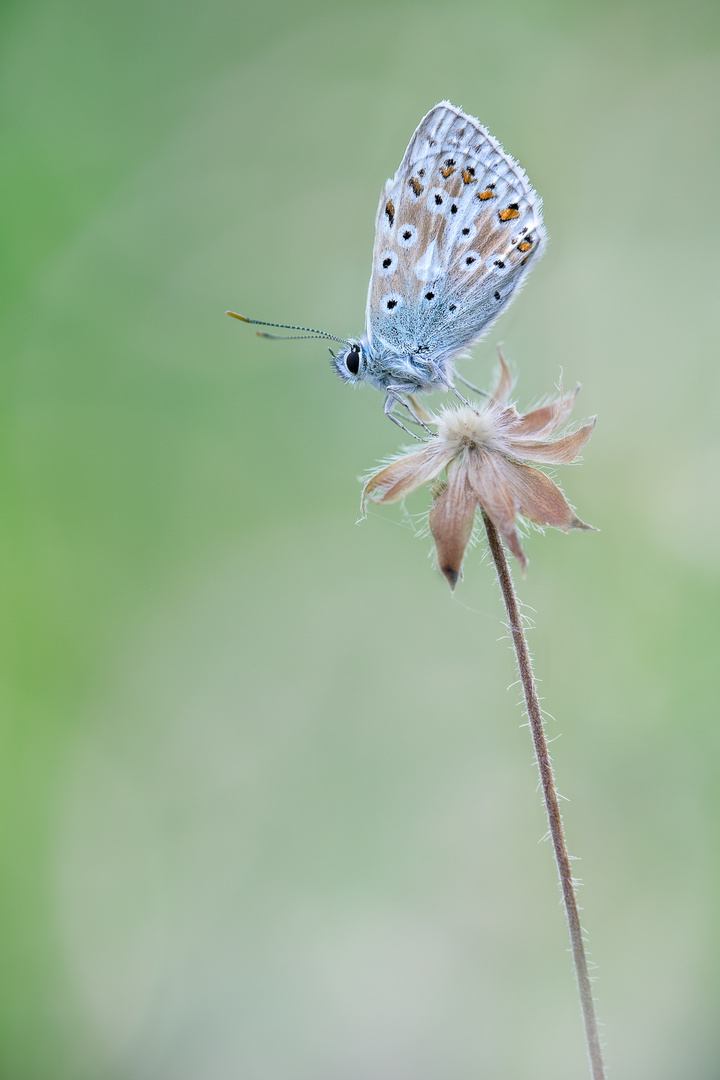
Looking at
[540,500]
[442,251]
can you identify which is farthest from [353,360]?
[540,500]

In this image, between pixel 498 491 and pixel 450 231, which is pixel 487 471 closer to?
pixel 498 491

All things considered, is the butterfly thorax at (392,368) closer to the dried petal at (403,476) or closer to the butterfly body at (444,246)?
the butterfly body at (444,246)

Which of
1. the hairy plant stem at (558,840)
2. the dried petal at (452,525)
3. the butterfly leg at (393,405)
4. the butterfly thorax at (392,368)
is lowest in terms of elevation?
the hairy plant stem at (558,840)

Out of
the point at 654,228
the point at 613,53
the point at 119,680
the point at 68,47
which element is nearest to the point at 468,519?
the point at 119,680

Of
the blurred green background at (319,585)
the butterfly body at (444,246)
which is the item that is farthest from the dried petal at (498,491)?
the blurred green background at (319,585)

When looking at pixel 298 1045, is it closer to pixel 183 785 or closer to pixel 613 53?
pixel 183 785
